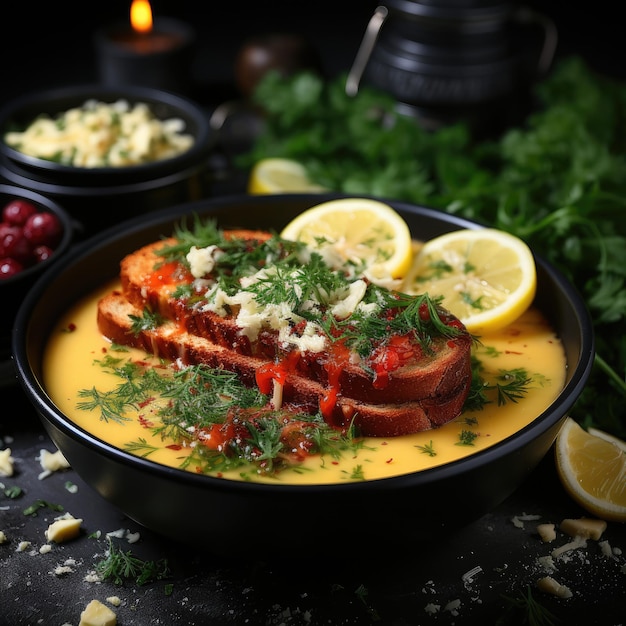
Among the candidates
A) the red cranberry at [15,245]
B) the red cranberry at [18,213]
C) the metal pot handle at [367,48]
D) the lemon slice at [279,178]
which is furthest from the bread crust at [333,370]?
the metal pot handle at [367,48]

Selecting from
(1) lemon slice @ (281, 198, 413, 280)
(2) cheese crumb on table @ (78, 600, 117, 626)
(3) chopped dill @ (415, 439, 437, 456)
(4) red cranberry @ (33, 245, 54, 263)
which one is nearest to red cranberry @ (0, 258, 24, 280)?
(4) red cranberry @ (33, 245, 54, 263)

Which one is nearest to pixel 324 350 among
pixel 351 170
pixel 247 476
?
pixel 247 476

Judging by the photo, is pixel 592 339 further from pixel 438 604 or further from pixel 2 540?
pixel 2 540

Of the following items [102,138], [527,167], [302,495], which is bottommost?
[527,167]

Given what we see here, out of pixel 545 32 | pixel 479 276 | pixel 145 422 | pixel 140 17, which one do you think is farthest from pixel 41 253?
pixel 545 32

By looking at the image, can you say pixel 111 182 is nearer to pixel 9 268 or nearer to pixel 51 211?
pixel 51 211

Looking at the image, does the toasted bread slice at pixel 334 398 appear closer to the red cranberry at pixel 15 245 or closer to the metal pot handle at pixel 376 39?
the red cranberry at pixel 15 245
